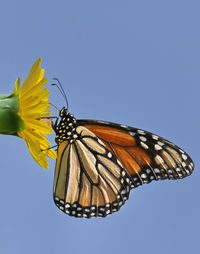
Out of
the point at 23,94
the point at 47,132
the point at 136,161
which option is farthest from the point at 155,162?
the point at 23,94

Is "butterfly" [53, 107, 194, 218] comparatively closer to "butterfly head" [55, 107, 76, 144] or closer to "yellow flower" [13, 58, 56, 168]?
"butterfly head" [55, 107, 76, 144]

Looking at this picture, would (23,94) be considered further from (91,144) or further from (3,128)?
(91,144)

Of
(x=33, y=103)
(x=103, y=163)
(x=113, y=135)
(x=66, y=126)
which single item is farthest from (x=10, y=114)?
(x=103, y=163)

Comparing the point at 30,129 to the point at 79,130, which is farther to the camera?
the point at 79,130

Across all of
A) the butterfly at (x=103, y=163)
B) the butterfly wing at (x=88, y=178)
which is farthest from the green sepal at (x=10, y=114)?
the butterfly wing at (x=88, y=178)

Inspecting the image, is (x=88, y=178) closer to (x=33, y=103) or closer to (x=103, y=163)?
(x=103, y=163)
